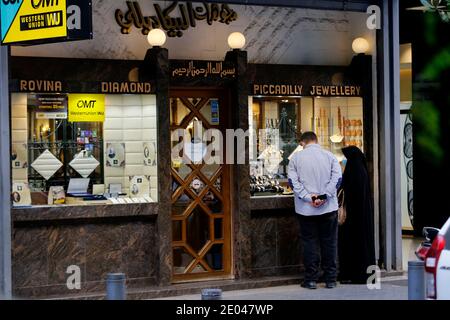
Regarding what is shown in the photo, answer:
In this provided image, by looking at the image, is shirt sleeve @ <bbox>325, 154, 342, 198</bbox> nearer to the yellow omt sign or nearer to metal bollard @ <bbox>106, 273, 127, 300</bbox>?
the yellow omt sign

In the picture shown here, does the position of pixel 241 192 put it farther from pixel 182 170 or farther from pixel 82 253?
pixel 82 253

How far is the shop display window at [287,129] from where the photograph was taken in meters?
12.7

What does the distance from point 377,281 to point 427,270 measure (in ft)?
17.1

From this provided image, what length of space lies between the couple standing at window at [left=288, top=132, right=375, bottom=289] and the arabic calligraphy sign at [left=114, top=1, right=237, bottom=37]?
1.94m

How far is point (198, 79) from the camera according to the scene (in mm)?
12094

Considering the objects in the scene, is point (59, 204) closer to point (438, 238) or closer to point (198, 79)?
point (198, 79)

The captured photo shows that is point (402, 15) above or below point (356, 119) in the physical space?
above

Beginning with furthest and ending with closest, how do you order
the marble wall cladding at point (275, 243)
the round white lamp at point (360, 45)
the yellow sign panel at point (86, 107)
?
1. the round white lamp at point (360, 45)
2. the marble wall cladding at point (275, 243)
3. the yellow sign panel at point (86, 107)

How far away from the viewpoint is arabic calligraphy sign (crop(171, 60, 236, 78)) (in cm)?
1198

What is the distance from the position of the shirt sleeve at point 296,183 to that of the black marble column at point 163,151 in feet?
5.08

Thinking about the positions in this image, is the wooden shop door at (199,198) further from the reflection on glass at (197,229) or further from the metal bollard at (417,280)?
the metal bollard at (417,280)

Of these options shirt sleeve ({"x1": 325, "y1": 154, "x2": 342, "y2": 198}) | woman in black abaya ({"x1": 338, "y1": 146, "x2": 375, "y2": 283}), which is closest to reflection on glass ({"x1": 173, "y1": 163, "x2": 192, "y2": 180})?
shirt sleeve ({"x1": 325, "y1": 154, "x2": 342, "y2": 198})

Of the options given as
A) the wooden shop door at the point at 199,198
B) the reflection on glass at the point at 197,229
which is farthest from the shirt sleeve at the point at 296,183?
the reflection on glass at the point at 197,229

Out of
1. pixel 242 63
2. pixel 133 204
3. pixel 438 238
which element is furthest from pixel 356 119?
pixel 438 238
